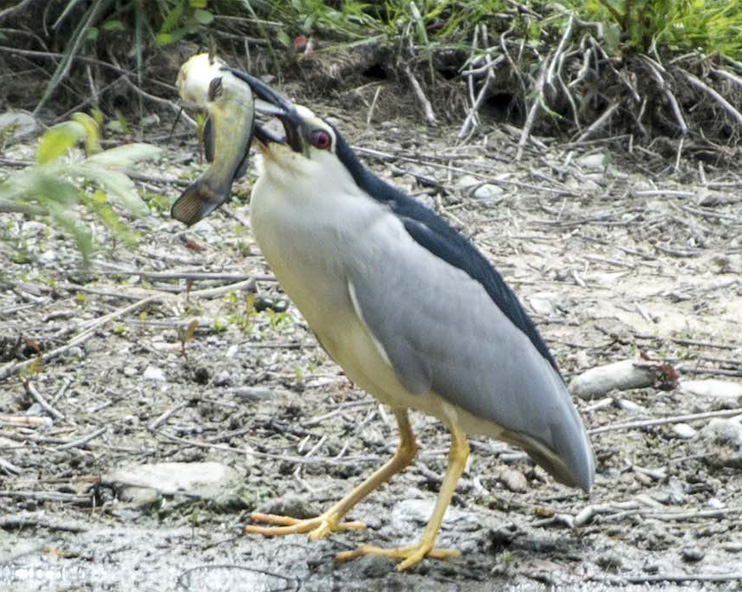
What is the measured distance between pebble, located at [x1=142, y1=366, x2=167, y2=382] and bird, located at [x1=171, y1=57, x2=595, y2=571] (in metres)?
1.21

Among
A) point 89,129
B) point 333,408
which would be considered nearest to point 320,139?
point 89,129

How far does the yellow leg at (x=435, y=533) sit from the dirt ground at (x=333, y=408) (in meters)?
0.04

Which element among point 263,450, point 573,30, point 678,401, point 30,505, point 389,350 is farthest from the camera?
point 573,30

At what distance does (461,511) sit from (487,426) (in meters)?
0.41

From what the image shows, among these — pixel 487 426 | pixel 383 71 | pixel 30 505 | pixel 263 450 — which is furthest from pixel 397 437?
pixel 383 71

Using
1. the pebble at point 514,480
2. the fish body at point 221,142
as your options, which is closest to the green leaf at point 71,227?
the fish body at point 221,142

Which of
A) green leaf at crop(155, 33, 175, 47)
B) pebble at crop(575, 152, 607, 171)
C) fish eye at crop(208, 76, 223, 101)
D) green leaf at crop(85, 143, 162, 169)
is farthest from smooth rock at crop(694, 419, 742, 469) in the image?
green leaf at crop(155, 33, 175, 47)

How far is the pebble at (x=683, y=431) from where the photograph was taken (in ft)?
17.3

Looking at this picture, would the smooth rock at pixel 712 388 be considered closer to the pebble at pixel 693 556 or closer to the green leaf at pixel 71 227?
the pebble at pixel 693 556

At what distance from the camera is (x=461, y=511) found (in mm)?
4773

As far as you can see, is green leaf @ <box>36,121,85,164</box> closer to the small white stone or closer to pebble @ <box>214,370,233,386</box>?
pebble @ <box>214,370,233,386</box>

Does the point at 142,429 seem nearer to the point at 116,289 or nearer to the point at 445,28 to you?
the point at 116,289

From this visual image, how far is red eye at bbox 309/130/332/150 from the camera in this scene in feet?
13.3

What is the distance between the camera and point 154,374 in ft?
18.7
